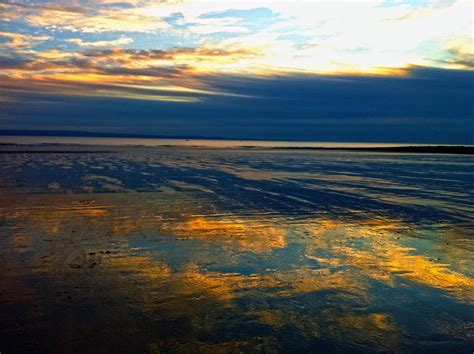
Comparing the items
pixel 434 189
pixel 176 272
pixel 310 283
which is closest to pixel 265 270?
pixel 310 283

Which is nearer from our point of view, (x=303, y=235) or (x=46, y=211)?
(x=303, y=235)

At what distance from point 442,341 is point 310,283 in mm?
2556

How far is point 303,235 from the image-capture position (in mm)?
11828

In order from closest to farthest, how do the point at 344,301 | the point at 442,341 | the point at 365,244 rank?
the point at 442,341 < the point at 344,301 < the point at 365,244

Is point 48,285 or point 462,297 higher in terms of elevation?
point 462,297

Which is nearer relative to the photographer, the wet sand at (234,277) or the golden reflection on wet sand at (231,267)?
the wet sand at (234,277)

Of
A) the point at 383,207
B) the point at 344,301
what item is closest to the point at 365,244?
the point at 344,301

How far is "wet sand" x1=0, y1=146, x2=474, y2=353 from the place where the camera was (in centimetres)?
571

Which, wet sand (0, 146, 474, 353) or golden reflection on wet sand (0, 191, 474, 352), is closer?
wet sand (0, 146, 474, 353)

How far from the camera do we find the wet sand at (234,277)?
571 cm

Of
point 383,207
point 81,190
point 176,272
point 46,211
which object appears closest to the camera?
point 176,272

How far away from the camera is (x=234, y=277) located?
8.21 metres

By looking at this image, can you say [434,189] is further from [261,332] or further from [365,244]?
[261,332]

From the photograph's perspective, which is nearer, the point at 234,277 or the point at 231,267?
the point at 234,277
